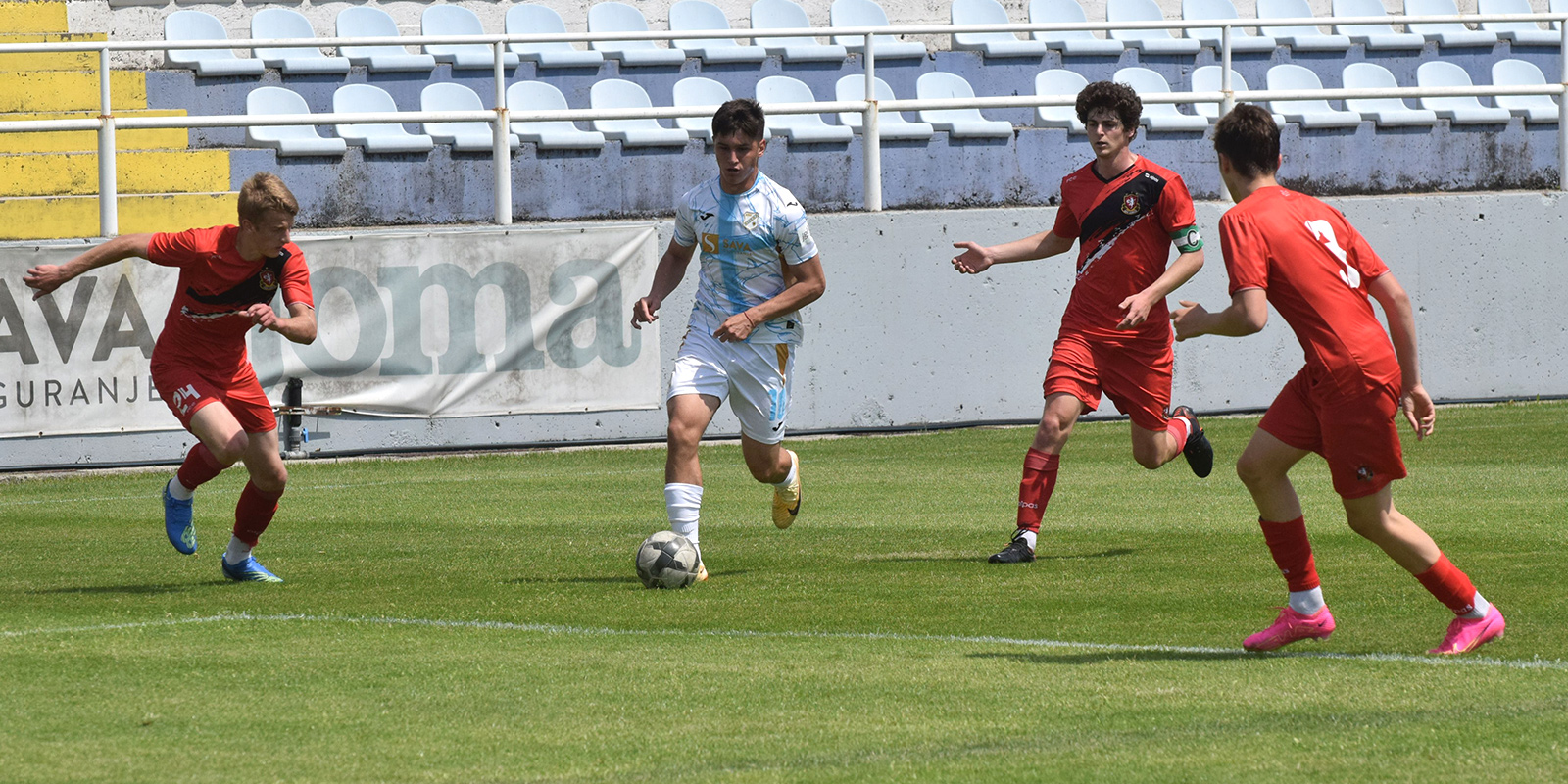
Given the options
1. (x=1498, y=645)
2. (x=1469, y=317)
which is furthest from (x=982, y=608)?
(x=1469, y=317)

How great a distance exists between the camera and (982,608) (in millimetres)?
7520

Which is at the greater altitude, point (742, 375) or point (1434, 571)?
point (742, 375)

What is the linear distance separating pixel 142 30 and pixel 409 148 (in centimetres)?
539

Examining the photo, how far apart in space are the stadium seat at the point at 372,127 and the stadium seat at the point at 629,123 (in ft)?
5.80

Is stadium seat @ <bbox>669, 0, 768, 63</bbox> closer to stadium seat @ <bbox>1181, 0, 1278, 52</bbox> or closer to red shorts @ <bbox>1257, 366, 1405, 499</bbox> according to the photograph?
stadium seat @ <bbox>1181, 0, 1278, 52</bbox>

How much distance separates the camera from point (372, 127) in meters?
18.9

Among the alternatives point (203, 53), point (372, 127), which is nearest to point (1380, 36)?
point (372, 127)

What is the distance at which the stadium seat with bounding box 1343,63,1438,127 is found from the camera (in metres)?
19.3

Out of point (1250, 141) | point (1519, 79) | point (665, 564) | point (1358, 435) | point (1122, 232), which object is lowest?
point (665, 564)

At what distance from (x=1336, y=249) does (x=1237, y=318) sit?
1.70ft

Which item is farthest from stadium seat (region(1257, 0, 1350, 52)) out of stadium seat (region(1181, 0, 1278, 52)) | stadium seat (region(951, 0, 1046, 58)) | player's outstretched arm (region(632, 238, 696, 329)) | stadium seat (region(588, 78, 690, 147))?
player's outstretched arm (region(632, 238, 696, 329))

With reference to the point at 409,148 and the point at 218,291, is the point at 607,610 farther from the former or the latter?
the point at 409,148

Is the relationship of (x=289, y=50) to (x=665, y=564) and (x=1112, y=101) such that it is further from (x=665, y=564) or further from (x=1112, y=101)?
(x=665, y=564)

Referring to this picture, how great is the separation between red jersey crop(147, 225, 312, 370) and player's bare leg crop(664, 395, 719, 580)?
5.73ft
